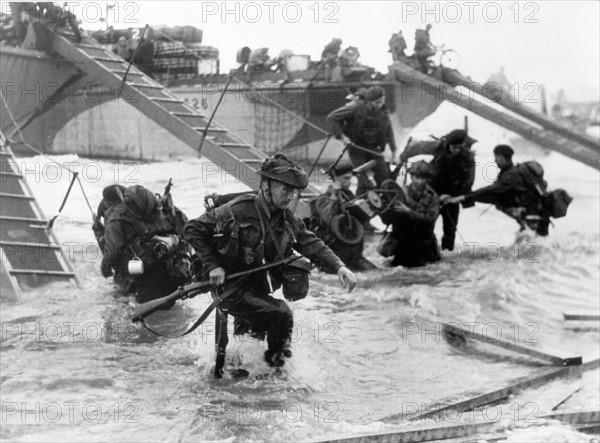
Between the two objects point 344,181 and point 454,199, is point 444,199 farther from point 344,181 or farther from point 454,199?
point 344,181

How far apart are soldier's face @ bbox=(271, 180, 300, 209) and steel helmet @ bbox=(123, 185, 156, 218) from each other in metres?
2.19

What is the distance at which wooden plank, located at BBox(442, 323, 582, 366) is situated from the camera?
239 inches

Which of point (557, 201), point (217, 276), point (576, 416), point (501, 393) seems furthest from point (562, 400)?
point (557, 201)

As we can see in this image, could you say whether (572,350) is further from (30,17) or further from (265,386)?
(30,17)

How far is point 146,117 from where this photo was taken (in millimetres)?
15141

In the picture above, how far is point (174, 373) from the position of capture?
607 cm

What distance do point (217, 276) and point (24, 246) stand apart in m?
4.36

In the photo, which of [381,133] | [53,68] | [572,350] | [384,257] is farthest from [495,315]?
[53,68]

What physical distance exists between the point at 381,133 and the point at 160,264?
539 centimetres

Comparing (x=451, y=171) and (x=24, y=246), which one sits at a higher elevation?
(x=451, y=171)

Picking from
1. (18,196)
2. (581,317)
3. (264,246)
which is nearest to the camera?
(264,246)

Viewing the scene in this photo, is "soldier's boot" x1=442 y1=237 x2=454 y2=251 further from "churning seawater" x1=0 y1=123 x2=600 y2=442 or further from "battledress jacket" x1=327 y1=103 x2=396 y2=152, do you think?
"battledress jacket" x1=327 y1=103 x2=396 y2=152

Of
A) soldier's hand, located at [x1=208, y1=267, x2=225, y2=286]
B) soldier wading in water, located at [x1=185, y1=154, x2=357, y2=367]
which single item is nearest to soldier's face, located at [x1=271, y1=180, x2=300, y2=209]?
soldier wading in water, located at [x1=185, y1=154, x2=357, y2=367]

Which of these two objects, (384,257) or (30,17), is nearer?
(384,257)
